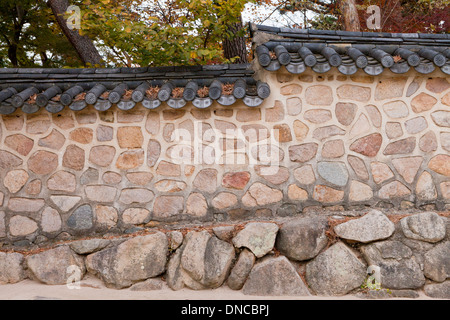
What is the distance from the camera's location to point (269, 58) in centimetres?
512

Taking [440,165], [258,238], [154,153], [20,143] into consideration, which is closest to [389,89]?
[440,165]

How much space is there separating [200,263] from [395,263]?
2.42 metres

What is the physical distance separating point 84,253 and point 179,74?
9.47 ft

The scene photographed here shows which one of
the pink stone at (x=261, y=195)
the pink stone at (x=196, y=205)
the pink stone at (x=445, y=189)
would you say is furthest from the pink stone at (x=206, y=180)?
the pink stone at (x=445, y=189)

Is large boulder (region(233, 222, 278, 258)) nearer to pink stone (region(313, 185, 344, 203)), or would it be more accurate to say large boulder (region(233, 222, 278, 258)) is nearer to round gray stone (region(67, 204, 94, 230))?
pink stone (region(313, 185, 344, 203))

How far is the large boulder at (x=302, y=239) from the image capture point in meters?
4.88

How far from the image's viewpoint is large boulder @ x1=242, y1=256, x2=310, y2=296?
4676 mm

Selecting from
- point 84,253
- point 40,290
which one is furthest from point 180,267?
point 40,290

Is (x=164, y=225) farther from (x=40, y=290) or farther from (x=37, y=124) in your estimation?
(x=37, y=124)

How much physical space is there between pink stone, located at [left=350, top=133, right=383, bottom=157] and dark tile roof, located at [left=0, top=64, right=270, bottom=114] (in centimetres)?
149

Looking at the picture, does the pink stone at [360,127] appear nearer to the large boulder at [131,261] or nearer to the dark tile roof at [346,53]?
the dark tile roof at [346,53]

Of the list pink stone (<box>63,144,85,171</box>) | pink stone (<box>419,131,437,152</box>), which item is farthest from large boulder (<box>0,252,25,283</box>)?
pink stone (<box>419,131,437,152</box>)

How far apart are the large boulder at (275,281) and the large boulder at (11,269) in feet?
9.97

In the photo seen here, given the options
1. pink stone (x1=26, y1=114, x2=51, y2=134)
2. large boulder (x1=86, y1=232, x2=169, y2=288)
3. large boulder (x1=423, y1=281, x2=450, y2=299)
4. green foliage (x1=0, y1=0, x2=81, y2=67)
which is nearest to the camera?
large boulder (x1=423, y1=281, x2=450, y2=299)
